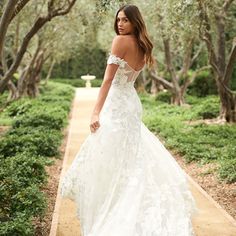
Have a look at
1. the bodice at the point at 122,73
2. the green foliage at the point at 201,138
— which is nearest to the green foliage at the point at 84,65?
the green foliage at the point at 201,138

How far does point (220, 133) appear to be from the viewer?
11789 mm

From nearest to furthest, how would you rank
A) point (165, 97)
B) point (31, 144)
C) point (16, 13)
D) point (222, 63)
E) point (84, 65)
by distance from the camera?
point (16, 13)
point (31, 144)
point (222, 63)
point (165, 97)
point (84, 65)

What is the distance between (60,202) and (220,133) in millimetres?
6271

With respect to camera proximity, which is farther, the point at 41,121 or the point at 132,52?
the point at 41,121

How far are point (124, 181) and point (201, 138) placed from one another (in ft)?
22.7

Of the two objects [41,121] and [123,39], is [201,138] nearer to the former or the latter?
[41,121]

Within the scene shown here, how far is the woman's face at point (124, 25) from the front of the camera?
4.38 meters

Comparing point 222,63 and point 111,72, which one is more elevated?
point 111,72

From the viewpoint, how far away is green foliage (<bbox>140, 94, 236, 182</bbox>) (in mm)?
8898

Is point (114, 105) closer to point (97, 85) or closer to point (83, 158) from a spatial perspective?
point (83, 158)

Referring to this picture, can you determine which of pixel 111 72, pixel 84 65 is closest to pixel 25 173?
pixel 111 72

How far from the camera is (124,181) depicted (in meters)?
4.54

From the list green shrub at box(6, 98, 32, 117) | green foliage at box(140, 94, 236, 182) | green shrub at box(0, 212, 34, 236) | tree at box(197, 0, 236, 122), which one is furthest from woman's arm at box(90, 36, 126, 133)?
green shrub at box(6, 98, 32, 117)

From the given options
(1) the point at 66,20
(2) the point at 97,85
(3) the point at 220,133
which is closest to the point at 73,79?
(2) the point at 97,85
